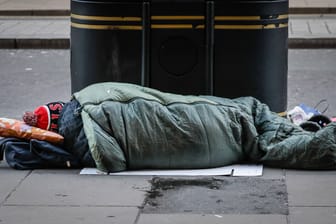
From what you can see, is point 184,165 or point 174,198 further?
point 184,165

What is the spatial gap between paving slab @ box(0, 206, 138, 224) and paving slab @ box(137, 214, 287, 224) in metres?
0.11

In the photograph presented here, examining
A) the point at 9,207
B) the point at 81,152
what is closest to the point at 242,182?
the point at 81,152

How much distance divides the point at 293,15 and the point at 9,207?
10101mm

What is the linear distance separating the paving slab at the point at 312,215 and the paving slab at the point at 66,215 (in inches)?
36.4

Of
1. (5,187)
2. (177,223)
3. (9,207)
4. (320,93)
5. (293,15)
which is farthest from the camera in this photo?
(293,15)

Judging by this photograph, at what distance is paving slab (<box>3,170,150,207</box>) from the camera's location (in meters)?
5.73

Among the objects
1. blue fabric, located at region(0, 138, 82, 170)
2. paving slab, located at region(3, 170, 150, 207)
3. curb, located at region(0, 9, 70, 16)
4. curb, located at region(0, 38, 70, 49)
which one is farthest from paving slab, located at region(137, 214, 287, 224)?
curb, located at region(0, 9, 70, 16)

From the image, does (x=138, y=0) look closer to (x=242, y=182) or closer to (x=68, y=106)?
(x=68, y=106)

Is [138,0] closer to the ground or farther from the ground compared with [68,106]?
farther from the ground

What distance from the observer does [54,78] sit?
10992mm

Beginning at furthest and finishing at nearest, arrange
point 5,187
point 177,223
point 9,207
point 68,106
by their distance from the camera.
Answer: point 68,106
point 5,187
point 9,207
point 177,223

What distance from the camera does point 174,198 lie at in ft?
19.0

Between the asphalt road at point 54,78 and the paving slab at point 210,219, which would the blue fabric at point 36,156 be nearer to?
the paving slab at point 210,219

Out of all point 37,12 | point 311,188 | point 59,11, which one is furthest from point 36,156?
point 37,12
